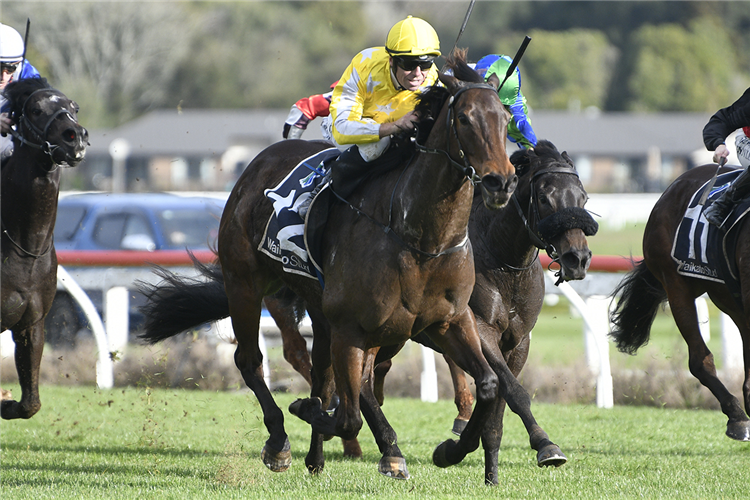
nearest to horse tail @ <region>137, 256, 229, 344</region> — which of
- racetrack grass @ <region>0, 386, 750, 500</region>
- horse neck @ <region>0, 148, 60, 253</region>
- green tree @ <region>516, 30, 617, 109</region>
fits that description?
racetrack grass @ <region>0, 386, 750, 500</region>

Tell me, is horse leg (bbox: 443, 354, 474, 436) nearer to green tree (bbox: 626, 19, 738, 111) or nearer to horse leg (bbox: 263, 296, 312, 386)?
horse leg (bbox: 263, 296, 312, 386)

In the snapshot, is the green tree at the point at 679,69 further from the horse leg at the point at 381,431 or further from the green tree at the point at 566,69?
the horse leg at the point at 381,431

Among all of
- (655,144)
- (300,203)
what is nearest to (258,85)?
(655,144)

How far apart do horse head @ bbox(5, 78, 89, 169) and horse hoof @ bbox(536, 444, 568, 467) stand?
9.46ft

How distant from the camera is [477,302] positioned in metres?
5.38

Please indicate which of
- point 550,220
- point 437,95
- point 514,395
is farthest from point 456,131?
point 514,395

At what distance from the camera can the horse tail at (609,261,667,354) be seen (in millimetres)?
7082

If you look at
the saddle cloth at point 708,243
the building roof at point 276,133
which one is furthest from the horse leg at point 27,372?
the building roof at point 276,133

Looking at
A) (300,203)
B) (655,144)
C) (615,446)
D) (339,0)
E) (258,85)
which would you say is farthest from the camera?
(339,0)

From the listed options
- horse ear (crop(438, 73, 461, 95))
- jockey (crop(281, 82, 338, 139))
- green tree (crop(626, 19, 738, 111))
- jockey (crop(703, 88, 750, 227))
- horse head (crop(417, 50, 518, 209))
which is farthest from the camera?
green tree (crop(626, 19, 738, 111))

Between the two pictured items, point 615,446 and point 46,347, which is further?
point 46,347

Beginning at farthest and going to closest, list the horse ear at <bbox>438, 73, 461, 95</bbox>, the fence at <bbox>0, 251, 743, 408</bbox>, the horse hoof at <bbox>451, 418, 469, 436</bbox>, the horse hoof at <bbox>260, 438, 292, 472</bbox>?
1. the fence at <bbox>0, 251, 743, 408</bbox>
2. the horse hoof at <bbox>451, 418, 469, 436</bbox>
3. the horse hoof at <bbox>260, 438, 292, 472</bbox>
4. the horse ear at <bbox>438, 73, 461, 95</bbox>

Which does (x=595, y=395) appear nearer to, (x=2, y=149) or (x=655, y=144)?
(x=2, y=149)

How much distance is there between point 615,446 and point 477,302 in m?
1.80
